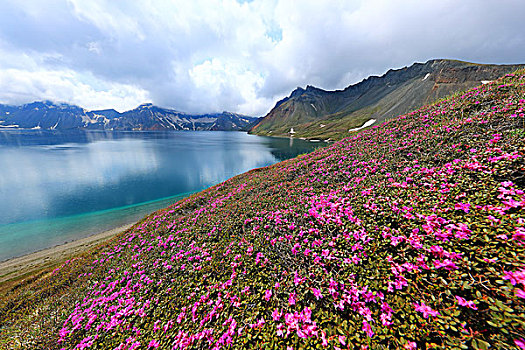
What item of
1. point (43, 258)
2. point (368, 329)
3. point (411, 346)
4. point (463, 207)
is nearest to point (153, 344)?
point (368, 329)

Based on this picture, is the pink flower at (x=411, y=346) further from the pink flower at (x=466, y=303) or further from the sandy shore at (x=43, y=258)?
the sandy shore at (x=43, y=258)

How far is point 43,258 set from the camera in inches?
816

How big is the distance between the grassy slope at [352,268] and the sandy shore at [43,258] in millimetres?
7859

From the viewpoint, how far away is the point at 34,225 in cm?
2877

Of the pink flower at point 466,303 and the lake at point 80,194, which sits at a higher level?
the pink flower at point 466,303

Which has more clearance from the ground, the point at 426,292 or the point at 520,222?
the point at 520,222

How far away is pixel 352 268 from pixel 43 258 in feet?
109

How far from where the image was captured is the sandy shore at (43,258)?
18.4 meters

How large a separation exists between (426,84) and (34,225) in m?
188

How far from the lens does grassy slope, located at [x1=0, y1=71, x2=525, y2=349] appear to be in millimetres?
4078

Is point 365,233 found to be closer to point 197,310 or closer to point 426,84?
point 197,310

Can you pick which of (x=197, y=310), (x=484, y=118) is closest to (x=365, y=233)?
(x=197, y=310)

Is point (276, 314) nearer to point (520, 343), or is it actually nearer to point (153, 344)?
point (153, 344)

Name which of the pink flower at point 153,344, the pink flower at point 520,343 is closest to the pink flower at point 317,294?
the pink flower at point 520,343
